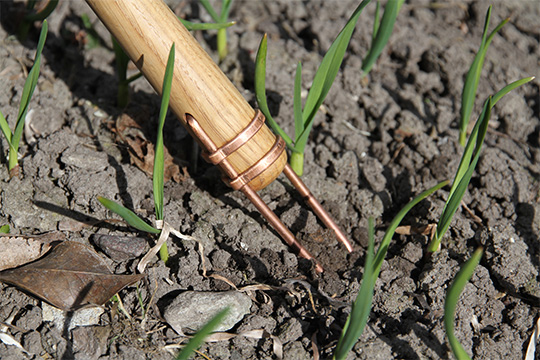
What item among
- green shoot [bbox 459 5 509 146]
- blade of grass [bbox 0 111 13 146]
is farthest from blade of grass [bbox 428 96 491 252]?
blade of grass [bbox 0 111 13 146]

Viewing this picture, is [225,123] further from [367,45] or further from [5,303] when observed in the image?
[367,45]

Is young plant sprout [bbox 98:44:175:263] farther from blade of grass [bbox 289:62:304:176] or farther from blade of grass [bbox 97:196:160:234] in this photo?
blade of grass [bbox 289:62:304:176]

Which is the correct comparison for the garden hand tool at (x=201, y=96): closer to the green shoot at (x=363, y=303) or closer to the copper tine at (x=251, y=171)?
the copper tine at (x=251, y=171)

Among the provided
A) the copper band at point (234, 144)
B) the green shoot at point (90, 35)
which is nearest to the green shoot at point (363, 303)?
the copper band at point (234, 144)

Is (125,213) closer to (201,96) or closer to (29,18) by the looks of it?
(201,96)

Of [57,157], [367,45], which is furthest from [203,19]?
[57,157]

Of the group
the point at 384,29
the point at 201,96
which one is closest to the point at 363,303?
the point at 201,96
